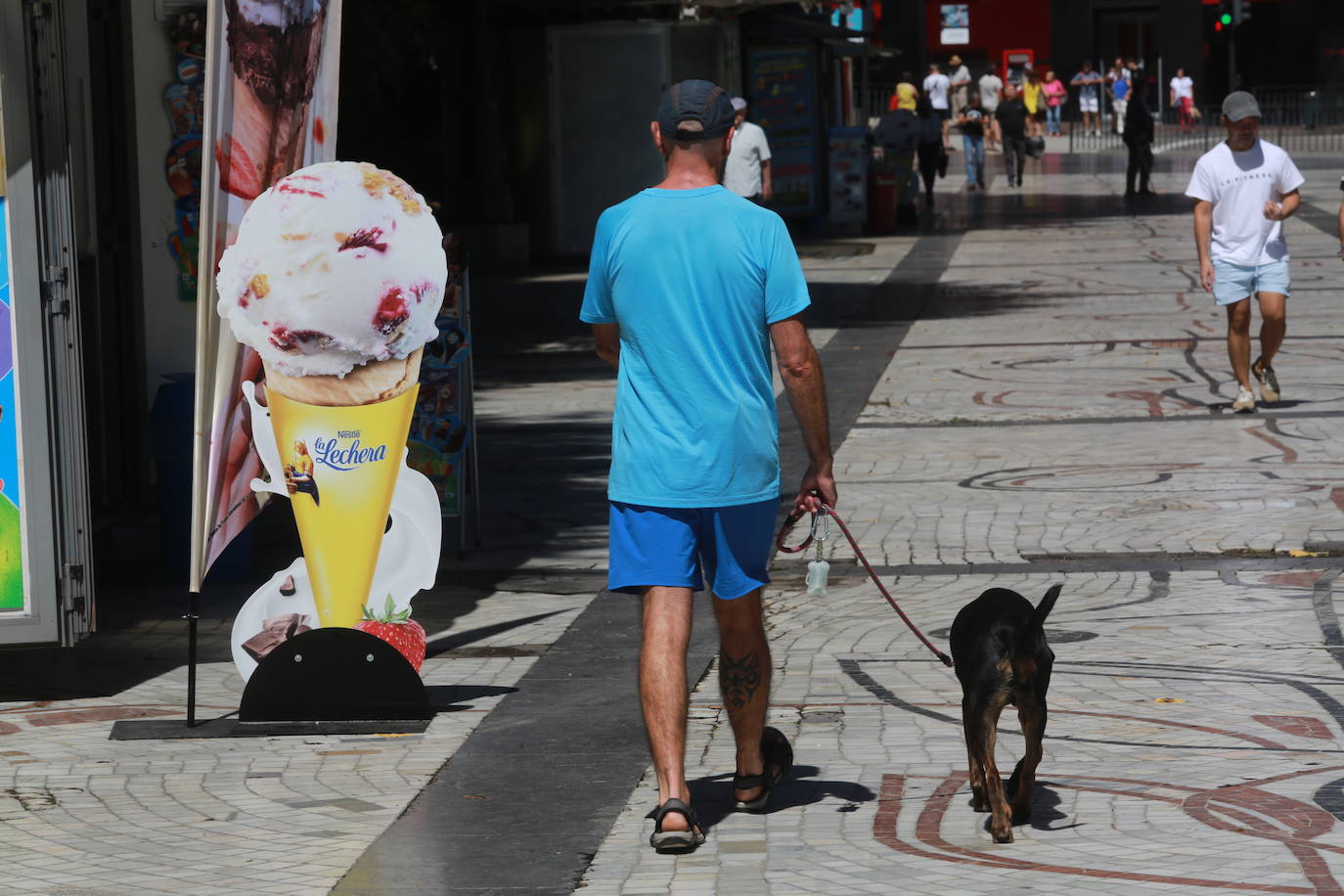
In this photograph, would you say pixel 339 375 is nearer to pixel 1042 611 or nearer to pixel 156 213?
pixel 1042 611

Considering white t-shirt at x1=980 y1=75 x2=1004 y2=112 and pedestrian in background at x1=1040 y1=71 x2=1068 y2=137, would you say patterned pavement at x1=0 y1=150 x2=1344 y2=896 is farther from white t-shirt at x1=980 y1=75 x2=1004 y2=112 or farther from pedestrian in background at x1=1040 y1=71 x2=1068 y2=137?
pedestrian in background at x1=1040 y1=71 x2=1068 y2=137

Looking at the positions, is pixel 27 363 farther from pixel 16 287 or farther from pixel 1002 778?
pixel 1002 778

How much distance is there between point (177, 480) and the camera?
Answer: 28.2 feet

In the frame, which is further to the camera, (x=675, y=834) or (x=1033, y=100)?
(x=1033, y=100)

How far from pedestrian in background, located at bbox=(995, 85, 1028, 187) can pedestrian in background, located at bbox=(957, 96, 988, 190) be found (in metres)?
0.39

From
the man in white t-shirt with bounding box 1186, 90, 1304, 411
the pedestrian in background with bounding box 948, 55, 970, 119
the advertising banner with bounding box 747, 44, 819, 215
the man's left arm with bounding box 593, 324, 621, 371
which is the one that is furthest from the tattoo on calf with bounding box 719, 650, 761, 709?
the pedestrian in background with bounding box 948, 55, 970, 119

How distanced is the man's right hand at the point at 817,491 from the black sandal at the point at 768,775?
0.64m

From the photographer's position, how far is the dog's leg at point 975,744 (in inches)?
199

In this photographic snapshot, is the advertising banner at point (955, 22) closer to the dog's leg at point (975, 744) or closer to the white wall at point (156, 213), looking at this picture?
the white wall at point (156, 213)

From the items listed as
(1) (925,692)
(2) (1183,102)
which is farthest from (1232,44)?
(1) (925,692)

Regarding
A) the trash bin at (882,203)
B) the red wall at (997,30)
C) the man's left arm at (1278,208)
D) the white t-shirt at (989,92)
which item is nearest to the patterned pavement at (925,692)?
the man's left arm at (1278,208)

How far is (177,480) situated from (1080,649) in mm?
3771

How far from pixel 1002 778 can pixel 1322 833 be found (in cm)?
89

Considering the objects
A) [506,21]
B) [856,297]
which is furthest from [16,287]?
[506,21]
